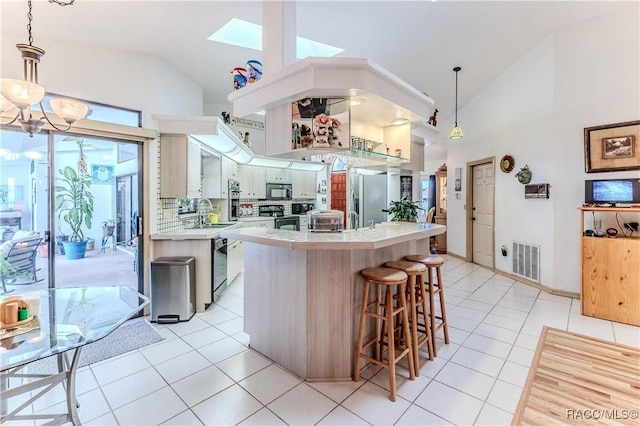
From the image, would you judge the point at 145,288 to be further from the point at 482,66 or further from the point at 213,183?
the point at 482,66

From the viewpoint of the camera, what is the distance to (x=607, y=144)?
364 centimetres

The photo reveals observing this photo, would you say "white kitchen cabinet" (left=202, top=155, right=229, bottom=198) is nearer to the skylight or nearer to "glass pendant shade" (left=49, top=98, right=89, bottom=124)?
the skylight

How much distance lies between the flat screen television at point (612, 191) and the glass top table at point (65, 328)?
15.9ft

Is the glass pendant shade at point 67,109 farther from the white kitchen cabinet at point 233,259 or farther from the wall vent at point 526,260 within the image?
the wall vent at point 526,260

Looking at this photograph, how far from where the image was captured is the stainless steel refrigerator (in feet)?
18.7

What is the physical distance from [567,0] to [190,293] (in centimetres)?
538

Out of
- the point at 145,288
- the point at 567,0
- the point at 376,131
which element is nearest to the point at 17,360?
the point at 145,288

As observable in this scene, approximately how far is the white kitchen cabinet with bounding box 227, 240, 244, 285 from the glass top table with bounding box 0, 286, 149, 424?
7.08 feet

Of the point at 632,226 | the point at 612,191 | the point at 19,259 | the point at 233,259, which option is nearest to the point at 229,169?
the point at 233,259

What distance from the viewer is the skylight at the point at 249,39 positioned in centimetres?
332

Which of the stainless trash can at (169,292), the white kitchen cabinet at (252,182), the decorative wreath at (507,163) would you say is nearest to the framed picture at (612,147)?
the decorative wreath at (507,163)

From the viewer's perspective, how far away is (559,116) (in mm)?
4039

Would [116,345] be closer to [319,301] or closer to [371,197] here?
[319,301]

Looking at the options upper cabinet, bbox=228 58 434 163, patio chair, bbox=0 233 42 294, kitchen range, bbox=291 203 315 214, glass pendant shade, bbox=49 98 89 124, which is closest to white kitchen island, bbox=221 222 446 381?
upper cabinet, bbox=228 58 434 163
